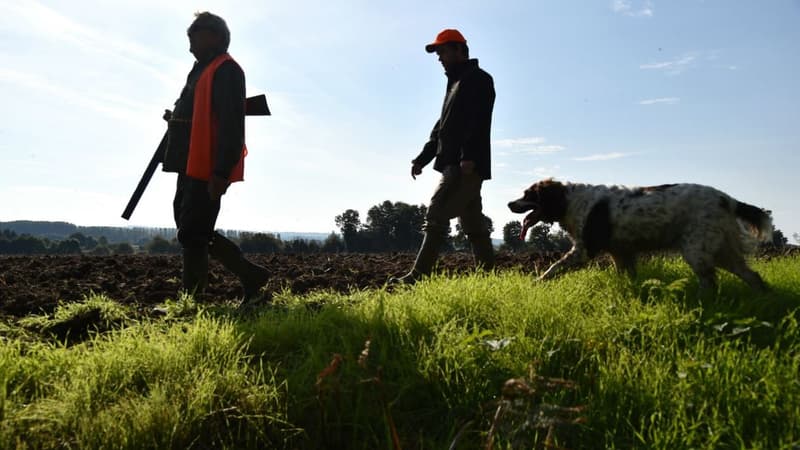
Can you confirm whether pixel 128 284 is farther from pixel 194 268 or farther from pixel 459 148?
pixel 459 148

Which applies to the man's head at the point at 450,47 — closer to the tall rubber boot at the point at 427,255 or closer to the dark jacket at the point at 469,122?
the dark jacket at the point at 469,122

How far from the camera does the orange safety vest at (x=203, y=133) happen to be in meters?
4.73

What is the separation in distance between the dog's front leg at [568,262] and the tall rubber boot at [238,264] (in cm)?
301

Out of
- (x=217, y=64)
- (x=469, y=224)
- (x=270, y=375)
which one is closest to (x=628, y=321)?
(x=270, y=375)

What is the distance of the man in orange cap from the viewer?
5781mm

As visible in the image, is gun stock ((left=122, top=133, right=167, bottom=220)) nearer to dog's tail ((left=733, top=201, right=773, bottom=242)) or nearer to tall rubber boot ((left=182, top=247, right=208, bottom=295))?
tall rubber boot ((left=182, top=247, right=208, bottom=295))

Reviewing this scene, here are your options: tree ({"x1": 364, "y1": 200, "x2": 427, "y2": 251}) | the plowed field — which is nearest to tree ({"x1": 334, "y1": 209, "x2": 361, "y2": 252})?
tree ({"x1": 364, "y1": 200, "x2": 427, "y2": 251})

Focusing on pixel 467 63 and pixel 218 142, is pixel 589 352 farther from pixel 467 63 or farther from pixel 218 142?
pixel 467 63

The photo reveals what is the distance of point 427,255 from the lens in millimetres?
6039

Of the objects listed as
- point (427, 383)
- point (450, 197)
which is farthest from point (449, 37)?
point (427, 383)

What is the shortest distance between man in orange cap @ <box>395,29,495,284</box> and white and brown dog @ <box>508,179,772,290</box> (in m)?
→ 0.61

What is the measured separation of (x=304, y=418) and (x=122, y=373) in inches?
40.4

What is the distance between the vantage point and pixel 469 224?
6137 millimetres

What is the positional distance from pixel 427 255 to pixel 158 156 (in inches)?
131
